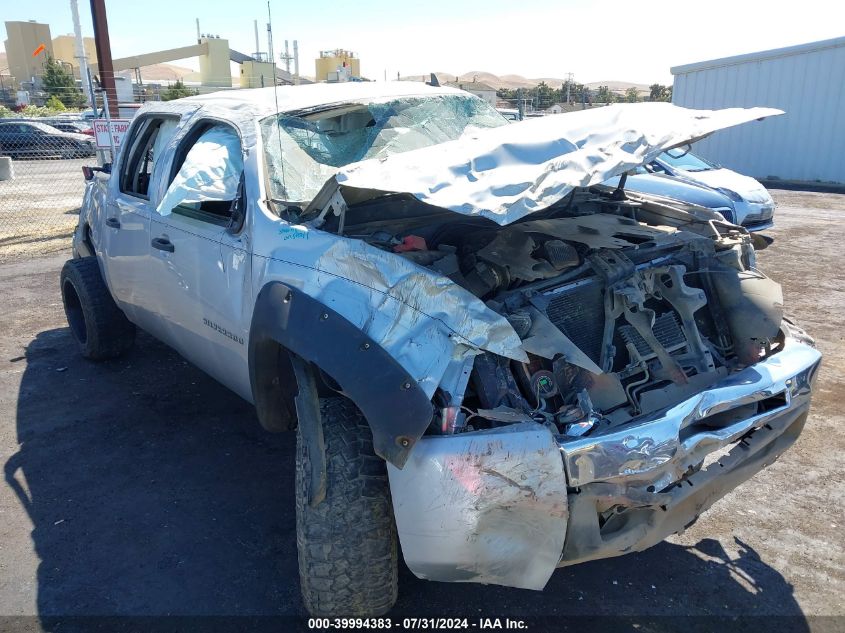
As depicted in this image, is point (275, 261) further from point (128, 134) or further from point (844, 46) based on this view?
point (844, 46)

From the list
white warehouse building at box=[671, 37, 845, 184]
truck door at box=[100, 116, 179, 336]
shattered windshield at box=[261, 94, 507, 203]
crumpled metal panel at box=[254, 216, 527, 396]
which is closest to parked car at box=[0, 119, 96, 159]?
white warehouse building at box=[671, 37, 845, 184]

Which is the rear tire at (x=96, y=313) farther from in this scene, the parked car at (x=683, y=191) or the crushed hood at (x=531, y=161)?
the parked car at (x=683, y=191)

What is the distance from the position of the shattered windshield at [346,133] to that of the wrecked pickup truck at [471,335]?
0.06 ft

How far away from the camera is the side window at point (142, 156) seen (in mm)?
4422

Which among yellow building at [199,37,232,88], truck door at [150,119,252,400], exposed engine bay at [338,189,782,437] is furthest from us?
yellow building at [199,37,232,88]

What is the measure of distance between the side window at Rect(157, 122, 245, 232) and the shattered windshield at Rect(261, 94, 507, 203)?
192mm

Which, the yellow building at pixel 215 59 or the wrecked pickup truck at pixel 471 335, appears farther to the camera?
the yellow building at pixel 215 59

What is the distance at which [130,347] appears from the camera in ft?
18.4

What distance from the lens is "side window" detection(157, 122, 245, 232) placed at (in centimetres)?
329

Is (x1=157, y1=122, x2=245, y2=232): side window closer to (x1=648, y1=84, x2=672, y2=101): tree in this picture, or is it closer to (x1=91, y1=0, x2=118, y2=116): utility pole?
(x1=91, y1=0, x2=118, y2=116): utility pole

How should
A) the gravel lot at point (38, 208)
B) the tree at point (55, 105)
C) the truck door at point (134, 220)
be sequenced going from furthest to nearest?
the tree at point (55, 105)
the gravel lot at point (38, 208)
the truck door at point (134, 220)

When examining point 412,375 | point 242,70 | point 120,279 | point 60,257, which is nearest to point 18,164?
point 60,257

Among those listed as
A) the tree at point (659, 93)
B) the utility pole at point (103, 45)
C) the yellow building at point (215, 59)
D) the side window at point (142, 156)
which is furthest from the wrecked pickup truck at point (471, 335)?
the tree at point (659, 93)

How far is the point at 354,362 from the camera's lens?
2.40 meters
